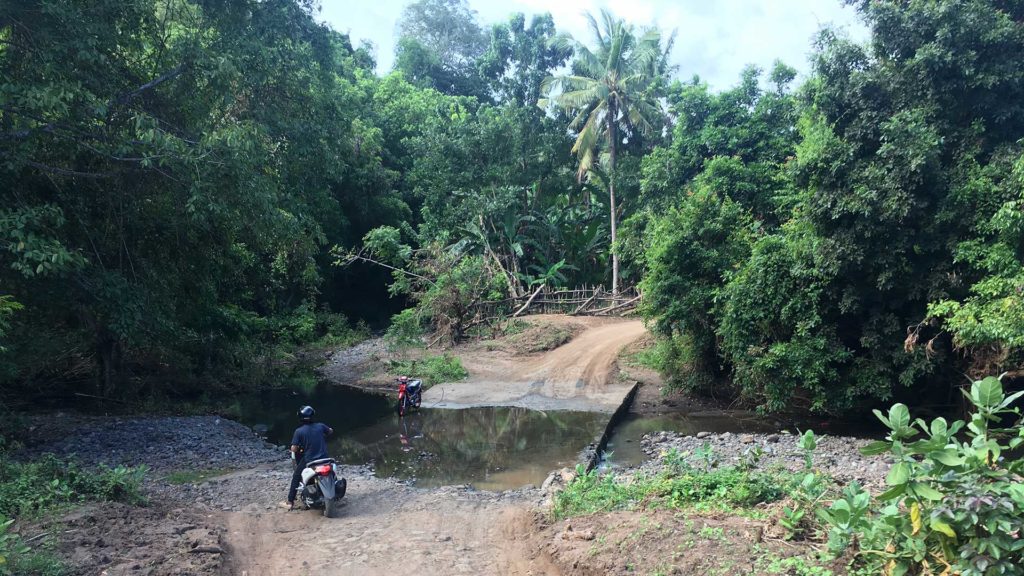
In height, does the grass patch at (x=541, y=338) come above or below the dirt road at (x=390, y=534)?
above

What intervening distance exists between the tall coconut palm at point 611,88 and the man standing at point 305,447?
71.9ft

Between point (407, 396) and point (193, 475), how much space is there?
18.8 ft

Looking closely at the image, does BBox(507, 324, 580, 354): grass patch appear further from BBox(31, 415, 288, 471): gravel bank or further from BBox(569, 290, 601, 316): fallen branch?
BBox(31, 415, 288, 471): gravel bank

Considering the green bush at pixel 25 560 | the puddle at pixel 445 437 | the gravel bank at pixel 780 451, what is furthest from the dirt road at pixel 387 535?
the gravel bank at pixel 780 451

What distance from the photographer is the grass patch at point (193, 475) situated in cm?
858

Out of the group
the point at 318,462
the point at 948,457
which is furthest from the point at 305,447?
the point at 948,457

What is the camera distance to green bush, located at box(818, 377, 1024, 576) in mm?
2996

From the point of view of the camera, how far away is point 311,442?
7211mm

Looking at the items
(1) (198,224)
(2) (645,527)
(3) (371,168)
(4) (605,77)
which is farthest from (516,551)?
(4) (605,77)

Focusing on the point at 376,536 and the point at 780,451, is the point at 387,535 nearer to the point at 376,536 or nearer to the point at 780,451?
the point at 376,536

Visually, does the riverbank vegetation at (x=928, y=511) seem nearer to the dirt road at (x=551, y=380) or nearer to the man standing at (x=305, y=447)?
the man standing at (x=305, y=447)

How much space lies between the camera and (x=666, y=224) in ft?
47.8

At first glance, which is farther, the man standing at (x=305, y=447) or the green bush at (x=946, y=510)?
the man standing at (x=305, y=447)

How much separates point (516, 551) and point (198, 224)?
876 cm
